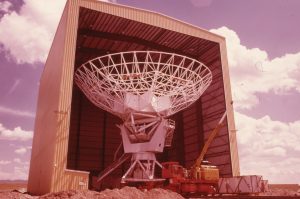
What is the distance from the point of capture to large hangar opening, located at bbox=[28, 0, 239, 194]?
24984 mm

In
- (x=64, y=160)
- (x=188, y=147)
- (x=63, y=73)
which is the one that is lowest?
(x=64, y=160)

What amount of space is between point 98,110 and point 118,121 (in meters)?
3.33

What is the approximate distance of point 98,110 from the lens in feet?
148

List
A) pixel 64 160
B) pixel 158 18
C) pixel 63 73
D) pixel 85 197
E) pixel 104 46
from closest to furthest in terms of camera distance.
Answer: pixel 85 197 < pixel 64 160 < pixel 63 73 < pixel 158 18 < pixel 104 46

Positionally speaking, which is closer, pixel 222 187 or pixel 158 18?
pixel 222 187

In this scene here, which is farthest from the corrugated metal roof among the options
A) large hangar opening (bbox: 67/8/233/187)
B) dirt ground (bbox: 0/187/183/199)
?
dirt ground (bbox: 0/187/183/199)

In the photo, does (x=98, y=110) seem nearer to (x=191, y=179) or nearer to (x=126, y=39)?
(x=126, y=39)

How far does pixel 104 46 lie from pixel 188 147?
667 inches

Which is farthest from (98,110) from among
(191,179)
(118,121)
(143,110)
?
(191,179)

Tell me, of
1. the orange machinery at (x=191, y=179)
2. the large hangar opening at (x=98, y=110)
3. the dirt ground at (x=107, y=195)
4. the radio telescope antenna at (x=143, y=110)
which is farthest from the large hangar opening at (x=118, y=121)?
the dirt ground at (x=107, y=195)

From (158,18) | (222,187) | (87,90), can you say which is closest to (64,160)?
(87,90)

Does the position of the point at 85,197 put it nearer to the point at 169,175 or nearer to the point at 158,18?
the point at 169,175

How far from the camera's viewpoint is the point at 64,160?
23047 millimetres

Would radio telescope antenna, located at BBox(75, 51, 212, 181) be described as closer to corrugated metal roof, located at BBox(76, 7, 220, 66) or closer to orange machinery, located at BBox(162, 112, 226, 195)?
orange machinery, located at BBox(162, 112, 226, 195)
